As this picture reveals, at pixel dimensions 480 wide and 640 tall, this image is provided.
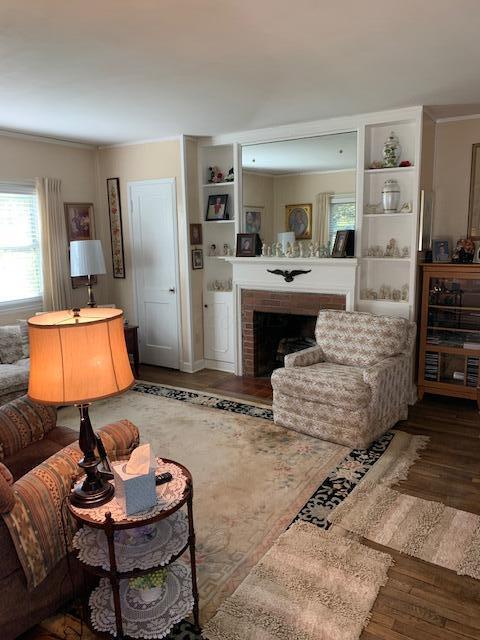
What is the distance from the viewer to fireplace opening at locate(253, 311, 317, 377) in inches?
207

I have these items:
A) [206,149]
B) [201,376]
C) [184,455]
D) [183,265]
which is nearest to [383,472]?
[184,455]

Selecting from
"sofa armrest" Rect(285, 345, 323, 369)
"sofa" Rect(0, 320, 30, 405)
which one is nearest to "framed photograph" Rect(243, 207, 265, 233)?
"sofa armrest" Rect(285, 345, 323, 369)

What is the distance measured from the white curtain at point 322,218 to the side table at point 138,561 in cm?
318

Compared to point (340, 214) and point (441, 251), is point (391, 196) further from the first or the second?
point (441, 251)

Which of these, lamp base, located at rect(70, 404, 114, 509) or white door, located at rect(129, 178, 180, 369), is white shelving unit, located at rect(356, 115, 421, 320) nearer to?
white door, located at rect(129, 178, 180, 369)

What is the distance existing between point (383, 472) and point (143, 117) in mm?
3400

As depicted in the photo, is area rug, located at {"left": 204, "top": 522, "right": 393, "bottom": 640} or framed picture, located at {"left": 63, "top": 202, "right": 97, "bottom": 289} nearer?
area rug, located at {"left": 204, "top": 522, "right": 393, "bottom": 640}

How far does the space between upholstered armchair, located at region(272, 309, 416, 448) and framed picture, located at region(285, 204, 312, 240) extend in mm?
942

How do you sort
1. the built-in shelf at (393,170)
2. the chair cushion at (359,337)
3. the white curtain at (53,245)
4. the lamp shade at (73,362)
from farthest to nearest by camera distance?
the white curtain at (53,245) → the built-in shelf at (393,170) → the chair cushion at (359,337) → the lamp shade at (73,362)

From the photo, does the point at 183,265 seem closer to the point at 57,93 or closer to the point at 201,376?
the point at 201,376

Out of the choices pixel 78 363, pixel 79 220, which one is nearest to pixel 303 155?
pixel 79 220

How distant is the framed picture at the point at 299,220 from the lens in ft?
15.6

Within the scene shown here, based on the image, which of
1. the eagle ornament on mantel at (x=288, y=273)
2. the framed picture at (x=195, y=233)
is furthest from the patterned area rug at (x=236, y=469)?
the framed picture at (x=195, y=233)

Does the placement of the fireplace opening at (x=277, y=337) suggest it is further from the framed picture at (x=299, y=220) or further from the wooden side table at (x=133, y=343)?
the wooden side table at (x=133, y=343)
